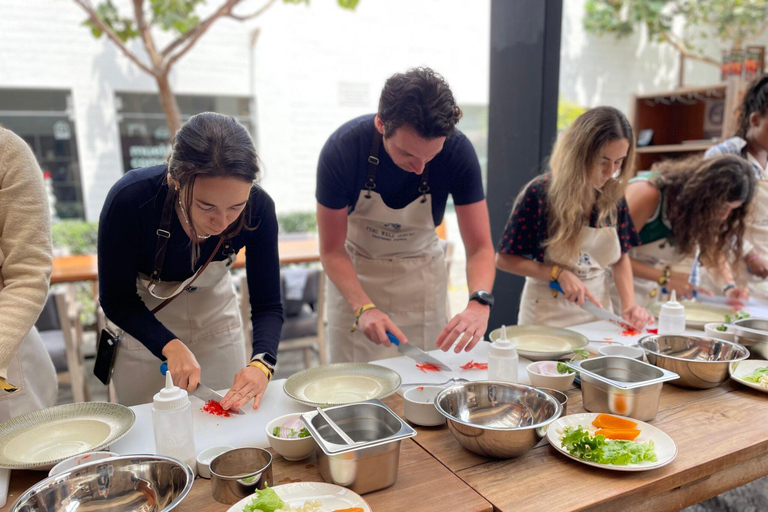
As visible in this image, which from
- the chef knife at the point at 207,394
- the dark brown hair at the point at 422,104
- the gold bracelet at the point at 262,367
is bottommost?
the chef knife at the point at 207,394

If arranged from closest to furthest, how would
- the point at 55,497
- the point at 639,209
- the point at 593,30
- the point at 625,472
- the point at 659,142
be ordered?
the point at 55,497 < the point at 625,472 < the point at 639,209 < the point at 659,142 < the point at 593,30

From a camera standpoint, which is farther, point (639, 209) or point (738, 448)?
point (639, 209)

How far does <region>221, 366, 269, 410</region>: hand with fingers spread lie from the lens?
1.37 meters

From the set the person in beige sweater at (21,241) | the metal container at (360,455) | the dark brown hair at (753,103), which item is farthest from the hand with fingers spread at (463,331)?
the dark brown hair at (753,103)

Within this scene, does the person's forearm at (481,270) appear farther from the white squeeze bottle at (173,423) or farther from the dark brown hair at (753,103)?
the dark brown hair at (753,103)

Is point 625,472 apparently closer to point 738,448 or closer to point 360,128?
point 738,448

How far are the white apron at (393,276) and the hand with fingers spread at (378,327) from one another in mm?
420

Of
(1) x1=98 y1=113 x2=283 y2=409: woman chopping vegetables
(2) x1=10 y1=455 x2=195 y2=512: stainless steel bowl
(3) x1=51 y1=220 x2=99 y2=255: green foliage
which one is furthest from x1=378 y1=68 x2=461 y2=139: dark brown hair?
(3) x1=51 y1=220 x2=99 y2=255: green foliage

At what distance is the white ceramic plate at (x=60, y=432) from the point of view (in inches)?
45.2

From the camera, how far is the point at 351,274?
197 cm

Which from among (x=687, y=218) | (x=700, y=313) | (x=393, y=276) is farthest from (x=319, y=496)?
(x=687, y=218)

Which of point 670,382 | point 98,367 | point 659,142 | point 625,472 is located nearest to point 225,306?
point 98,367

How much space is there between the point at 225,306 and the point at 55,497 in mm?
923

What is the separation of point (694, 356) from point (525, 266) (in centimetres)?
74
